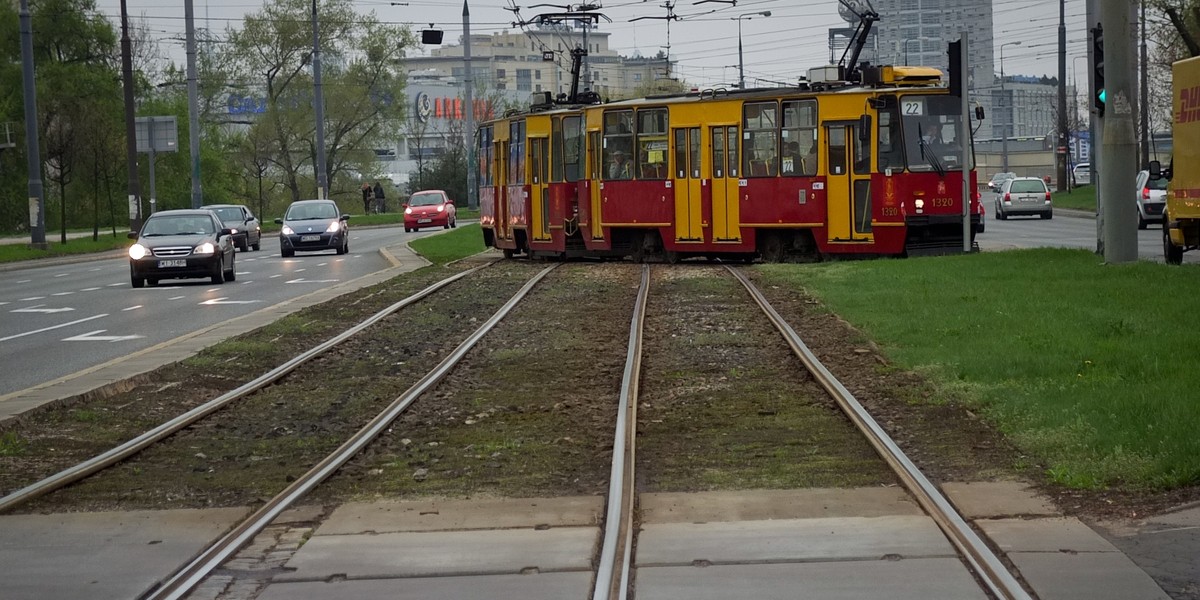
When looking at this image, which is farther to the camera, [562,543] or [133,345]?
[133,345]

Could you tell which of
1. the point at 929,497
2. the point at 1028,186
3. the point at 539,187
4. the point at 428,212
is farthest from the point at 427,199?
the point at 929,497

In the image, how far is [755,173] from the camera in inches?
1169

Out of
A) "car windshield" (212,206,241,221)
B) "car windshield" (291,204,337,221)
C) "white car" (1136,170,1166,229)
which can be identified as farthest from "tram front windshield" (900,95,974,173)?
"car windshield" (212,206,241,221)

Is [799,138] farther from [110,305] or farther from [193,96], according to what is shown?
[193,96]

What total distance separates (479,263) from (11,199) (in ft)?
115

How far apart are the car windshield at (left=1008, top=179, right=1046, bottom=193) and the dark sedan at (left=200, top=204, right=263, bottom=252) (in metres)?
25.6

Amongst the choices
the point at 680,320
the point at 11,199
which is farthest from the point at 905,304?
the point at 11,199

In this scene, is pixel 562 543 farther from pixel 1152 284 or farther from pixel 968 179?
pixel 968 179

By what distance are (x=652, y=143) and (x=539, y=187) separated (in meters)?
3.86

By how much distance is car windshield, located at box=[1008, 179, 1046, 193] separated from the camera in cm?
5662

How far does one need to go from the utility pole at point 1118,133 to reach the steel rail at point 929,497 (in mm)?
9378

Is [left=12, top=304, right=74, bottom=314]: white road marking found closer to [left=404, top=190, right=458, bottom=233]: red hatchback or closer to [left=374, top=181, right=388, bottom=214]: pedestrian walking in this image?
[left=404, top=190, right=458, bottom=233]: red hatchback

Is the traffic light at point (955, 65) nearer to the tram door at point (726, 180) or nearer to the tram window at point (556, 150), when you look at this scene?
the tram door at point (726, 180)

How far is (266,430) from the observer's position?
11.2 metres
